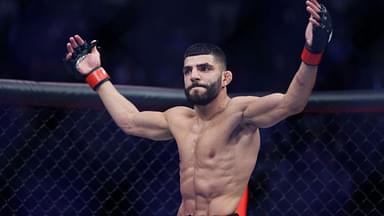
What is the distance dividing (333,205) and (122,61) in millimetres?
1342

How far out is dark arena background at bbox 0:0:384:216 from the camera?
2799 millimetres

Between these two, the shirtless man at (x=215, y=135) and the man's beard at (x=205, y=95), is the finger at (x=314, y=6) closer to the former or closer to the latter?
the shirtless man at (x=215, y=135)

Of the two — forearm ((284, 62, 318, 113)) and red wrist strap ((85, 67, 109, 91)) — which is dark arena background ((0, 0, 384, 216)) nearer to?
red wrist strap ((85, 67, 109, 91))

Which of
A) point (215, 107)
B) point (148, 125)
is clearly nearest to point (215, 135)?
point (215, 107)

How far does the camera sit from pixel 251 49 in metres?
3.61

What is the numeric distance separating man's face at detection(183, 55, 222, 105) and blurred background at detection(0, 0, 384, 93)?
1.48 meters

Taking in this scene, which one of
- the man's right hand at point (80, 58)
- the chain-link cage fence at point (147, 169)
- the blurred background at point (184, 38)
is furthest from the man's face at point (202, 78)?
the blurred background at point (184, 38)

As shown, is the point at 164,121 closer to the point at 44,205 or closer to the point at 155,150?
the point at 155,150

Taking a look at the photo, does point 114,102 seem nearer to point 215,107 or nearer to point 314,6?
point 215,107

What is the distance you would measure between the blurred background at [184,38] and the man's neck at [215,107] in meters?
1.42

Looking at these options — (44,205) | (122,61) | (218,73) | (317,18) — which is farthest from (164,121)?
(122,61)

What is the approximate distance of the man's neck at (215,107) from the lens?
207 cm

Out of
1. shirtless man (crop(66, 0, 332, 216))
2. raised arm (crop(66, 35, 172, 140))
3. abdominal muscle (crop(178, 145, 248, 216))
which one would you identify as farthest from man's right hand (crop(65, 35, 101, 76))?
abdominal muscle (crop(178, 145, 248, 216))

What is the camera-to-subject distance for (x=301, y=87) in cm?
183
